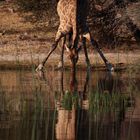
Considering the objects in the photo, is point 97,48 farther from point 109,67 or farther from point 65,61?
point 65,61

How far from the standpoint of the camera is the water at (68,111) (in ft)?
31.9

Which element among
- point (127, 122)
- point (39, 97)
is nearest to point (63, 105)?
point (39, 97)

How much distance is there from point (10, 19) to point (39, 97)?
10420 millimetres

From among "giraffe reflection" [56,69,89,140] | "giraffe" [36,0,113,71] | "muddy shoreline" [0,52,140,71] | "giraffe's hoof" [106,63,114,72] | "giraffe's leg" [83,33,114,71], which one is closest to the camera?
"giraffe reflection" [56,69,89,140]

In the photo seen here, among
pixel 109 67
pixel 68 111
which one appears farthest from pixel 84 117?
pixel 109 67

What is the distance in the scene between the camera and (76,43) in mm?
16406

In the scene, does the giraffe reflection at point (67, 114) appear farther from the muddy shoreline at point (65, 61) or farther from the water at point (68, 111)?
the muddy shoreline at point (65, 61)

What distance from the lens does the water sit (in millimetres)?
9719

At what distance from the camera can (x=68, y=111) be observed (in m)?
11.2

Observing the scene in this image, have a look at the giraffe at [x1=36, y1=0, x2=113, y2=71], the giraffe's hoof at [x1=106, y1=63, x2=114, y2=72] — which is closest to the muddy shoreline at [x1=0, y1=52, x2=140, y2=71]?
the giraffe's hoof at [x1=106, y1=63, x2=114, y2=72]

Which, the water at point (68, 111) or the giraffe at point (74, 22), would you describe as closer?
the water at point (68, 111)

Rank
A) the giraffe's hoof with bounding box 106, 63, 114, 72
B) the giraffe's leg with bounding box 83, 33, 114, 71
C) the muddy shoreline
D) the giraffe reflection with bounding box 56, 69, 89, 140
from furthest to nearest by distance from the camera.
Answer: the muddy shoreline, the giraffe's hoof with bounding box 106, 63, 114, 72, the giraffe's leg with bounding box 83, 33, 114, 71, the giraffe reflection with bounding box 56, 69, 89, 140

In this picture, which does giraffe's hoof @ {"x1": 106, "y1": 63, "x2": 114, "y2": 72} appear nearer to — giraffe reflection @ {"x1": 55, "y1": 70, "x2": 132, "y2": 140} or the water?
the water

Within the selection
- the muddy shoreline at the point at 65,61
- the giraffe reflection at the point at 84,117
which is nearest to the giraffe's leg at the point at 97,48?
the muddy shoreline at the point at 65,61
